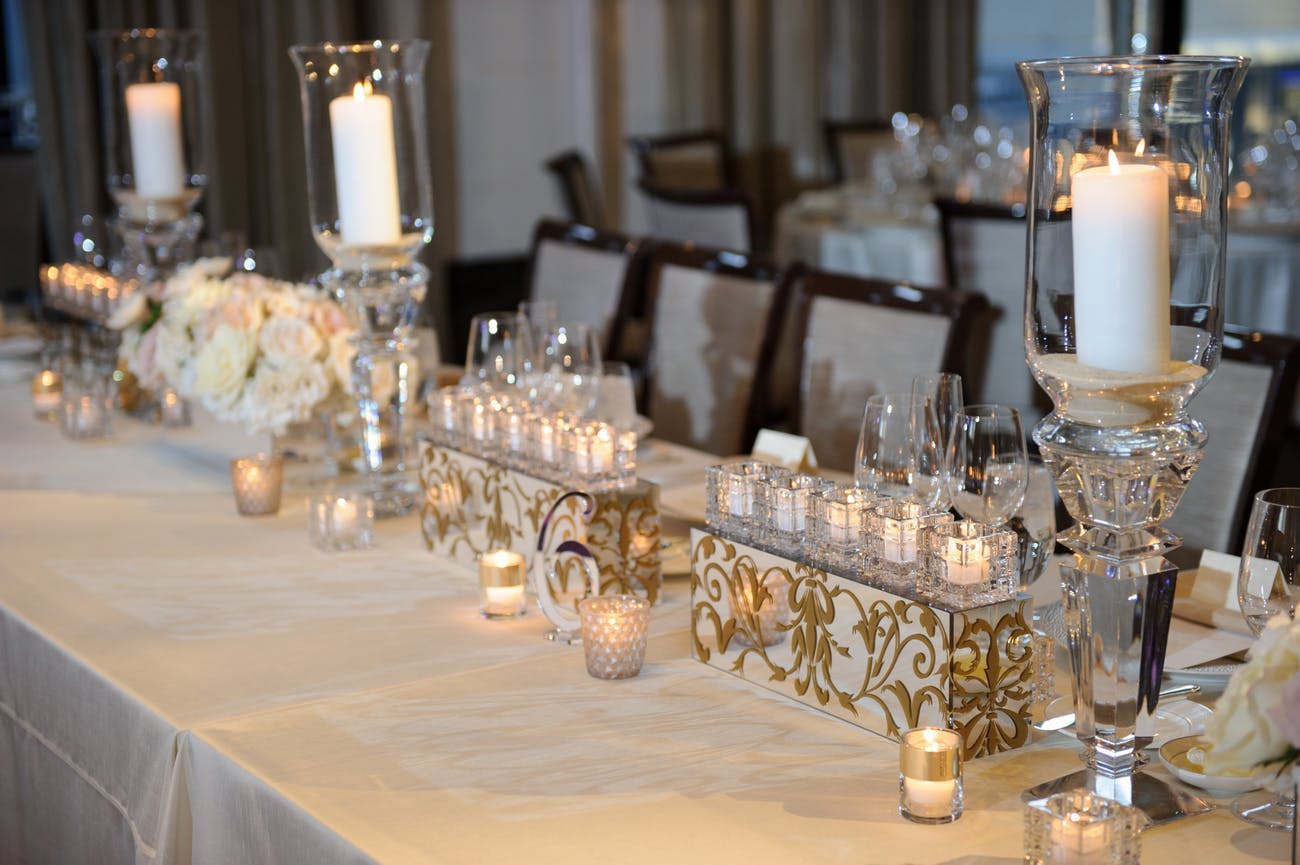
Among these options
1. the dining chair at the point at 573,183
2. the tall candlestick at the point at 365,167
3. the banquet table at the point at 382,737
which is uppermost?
the tall candlestick at the point at 365,167

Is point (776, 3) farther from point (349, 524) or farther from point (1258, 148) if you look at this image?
point (349, 524)

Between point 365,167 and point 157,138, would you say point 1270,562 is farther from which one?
point 157,138

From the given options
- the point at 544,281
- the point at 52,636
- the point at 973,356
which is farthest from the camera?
the point at 973,356

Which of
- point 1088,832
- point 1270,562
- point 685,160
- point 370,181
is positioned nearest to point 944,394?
point 1270,562

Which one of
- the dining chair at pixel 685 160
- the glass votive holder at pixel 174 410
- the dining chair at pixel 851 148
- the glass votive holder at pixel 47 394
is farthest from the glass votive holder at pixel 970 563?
the dining chair at pixel 851 148

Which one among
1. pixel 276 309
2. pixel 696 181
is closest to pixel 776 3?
pixel 696 181

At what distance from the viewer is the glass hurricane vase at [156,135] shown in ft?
9.00

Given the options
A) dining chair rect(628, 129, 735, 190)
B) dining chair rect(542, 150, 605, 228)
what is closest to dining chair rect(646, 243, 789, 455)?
dining chair rect(542, 150, 605, 228)

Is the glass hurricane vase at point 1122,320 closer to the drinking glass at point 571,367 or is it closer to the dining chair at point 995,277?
the drinking glass at point 571,367

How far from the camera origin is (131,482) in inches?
88.6

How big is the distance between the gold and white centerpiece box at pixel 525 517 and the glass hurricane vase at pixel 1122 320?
564mm

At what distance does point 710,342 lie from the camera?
3.07 m

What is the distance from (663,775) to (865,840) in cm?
19

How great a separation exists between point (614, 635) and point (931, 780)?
0.39 m
